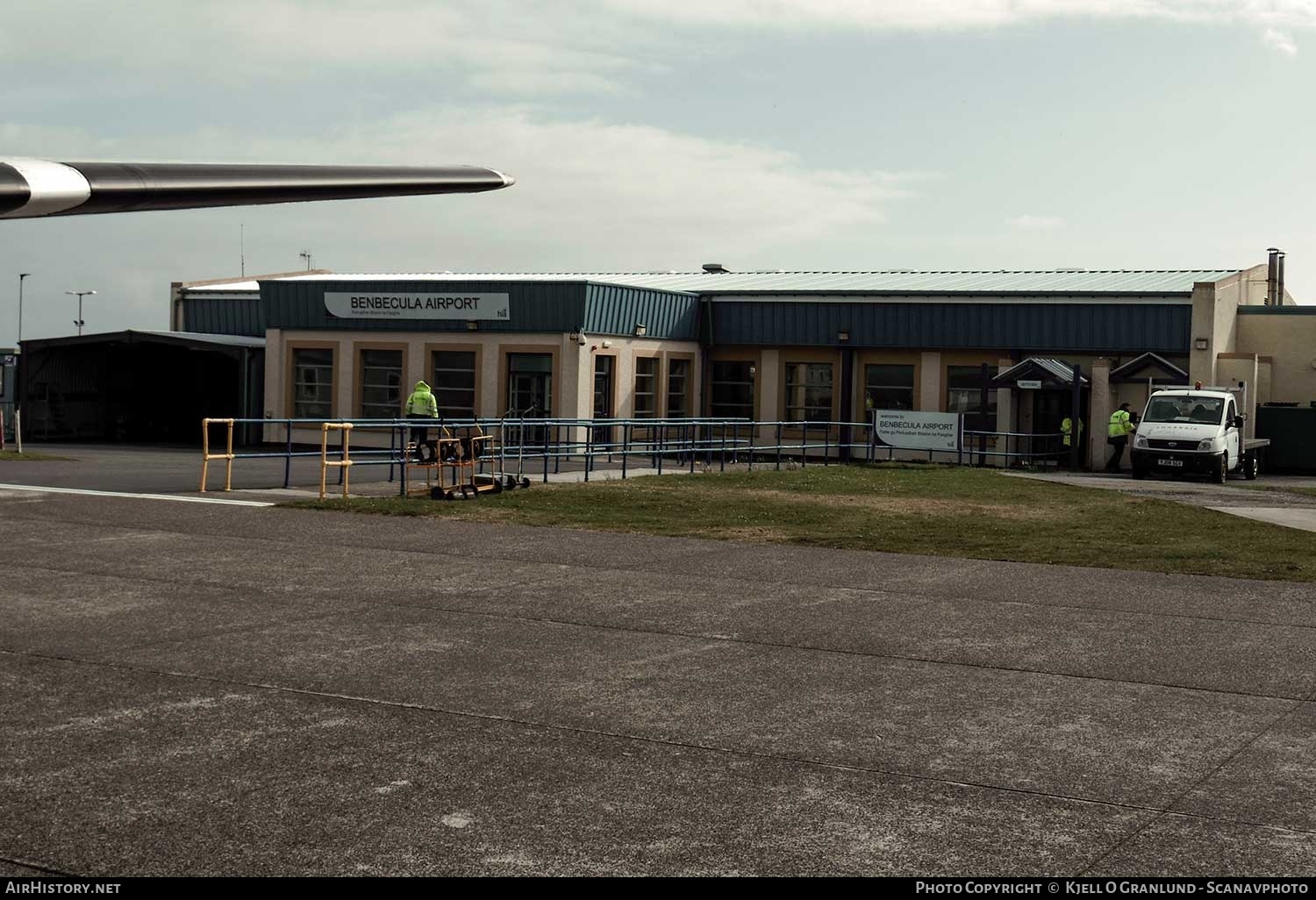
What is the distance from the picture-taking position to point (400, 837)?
5.74 meters

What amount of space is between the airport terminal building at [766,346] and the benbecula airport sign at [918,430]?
108cm

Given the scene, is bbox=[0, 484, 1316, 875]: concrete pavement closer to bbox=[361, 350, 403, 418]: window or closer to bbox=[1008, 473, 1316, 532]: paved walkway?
bbox=[1008, 473, 1316, 532]: paved walkway

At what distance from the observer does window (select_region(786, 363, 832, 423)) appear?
4025cm

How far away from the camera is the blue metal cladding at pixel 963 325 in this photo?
36.7m

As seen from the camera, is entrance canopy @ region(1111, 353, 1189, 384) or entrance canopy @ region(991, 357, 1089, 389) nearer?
entrance canopy @ region(991, 357, 1089, 389)

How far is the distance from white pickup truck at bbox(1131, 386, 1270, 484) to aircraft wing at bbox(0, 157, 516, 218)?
93.9 ft

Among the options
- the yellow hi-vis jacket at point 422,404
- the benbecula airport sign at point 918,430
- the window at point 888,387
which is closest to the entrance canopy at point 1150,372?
the benbecula airport sign at point 918,430

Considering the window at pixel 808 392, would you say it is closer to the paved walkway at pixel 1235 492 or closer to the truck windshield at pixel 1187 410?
the paved walkway at pixel 1235 492

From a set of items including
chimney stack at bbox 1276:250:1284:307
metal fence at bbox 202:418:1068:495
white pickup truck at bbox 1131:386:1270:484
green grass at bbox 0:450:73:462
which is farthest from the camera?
chimney stack at bbox 1276:250:1284:307

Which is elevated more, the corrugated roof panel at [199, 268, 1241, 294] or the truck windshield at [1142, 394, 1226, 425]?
the corrugated roof panel at [199, 268, 1241, 294]

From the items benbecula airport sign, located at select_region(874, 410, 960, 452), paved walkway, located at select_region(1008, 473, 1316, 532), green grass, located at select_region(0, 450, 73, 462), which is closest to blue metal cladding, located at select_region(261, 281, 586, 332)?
benbecula airport sign, located at select_region(874, 410, 960, 452)

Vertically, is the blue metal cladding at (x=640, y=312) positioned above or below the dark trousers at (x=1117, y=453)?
above
